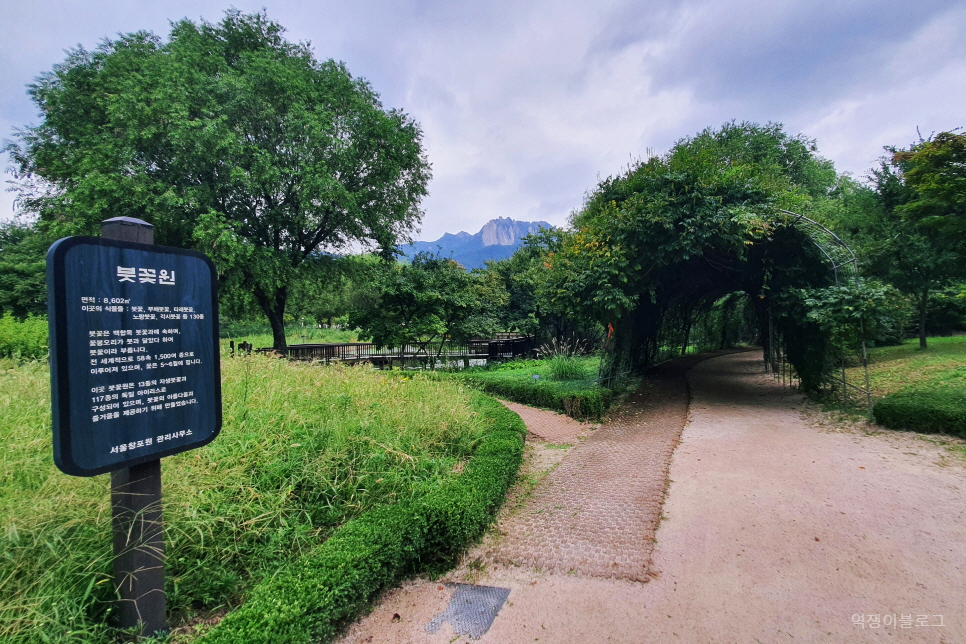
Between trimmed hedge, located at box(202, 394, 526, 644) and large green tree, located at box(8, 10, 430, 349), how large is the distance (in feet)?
37.8

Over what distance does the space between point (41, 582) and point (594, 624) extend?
2.80 meters

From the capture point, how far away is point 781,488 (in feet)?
14.1

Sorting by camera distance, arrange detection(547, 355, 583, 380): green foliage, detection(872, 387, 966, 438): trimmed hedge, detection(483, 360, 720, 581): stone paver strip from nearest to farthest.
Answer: detection(483, 360, 720, 581): stone paver strip, detection(872, 387, 966, 438): trimmed hedge, detection(547, 355, 583, 380): green foliage

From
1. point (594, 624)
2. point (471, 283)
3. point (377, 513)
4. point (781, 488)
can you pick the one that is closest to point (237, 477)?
point (377, 513)

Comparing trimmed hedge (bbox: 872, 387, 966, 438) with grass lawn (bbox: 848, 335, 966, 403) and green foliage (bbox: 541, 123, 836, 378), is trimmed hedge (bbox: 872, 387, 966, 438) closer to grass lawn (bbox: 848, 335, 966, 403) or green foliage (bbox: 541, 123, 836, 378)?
grass lawn (bbox: 848, 335, 966, 403)

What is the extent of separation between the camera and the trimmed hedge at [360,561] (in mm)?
2002

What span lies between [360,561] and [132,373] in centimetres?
158

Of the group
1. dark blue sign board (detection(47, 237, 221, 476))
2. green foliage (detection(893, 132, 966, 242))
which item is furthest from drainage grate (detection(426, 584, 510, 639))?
green foliage (detection(893, 132, 966, 242))

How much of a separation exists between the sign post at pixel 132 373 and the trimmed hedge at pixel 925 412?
27.6 feet

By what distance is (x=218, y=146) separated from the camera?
38.7 feet

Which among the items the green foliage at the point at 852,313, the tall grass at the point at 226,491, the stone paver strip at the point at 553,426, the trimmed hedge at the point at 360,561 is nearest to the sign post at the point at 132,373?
the tall grass at the point at 226,491

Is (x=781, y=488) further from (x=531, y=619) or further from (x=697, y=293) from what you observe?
(x=697, y=293)

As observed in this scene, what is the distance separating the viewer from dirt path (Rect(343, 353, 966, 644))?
243cm

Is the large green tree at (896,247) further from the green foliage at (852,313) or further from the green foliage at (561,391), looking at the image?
the green foliage at (561,391)
